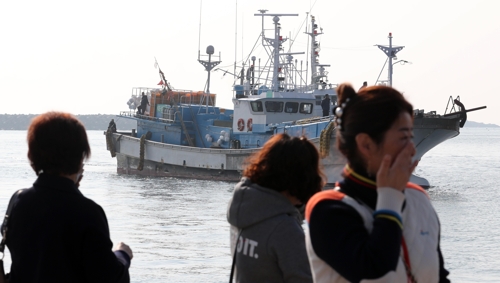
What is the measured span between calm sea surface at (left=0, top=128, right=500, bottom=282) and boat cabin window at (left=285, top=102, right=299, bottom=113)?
10.2 ft

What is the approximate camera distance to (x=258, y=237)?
9.63 feet

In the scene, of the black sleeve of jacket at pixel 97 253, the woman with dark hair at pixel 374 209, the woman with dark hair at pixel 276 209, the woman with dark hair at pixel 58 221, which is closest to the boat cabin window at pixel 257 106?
the woman with dark hair at pixel 276 209

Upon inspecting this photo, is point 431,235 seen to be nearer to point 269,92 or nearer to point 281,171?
point 281,171

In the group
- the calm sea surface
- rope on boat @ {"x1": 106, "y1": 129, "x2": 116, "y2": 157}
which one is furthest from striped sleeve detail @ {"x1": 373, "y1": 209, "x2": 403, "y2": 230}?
rope on boat @ {"x1": 106, "y1": 129, "x2": 116, "y2": 157}

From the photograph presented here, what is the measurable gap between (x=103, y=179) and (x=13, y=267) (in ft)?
95.8

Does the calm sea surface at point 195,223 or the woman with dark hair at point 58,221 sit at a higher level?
the woman with dark hair at point 58,221

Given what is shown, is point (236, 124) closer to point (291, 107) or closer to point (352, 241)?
point (291, 107)

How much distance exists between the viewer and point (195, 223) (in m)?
16.4

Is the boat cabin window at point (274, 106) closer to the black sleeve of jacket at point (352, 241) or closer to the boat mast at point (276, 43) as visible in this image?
the boat mast at point (276, 43)

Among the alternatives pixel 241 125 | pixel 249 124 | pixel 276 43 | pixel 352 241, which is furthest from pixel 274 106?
pixel 352 241

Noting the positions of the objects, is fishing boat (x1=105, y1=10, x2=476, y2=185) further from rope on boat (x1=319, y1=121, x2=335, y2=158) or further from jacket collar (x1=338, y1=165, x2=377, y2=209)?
jacket collar (x1=338, y1=165, x2=377, y2=209)

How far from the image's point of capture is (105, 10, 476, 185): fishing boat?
80.2ft

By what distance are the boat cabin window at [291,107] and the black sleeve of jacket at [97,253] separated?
80.0 ft

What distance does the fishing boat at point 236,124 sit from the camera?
2444 centimetres
